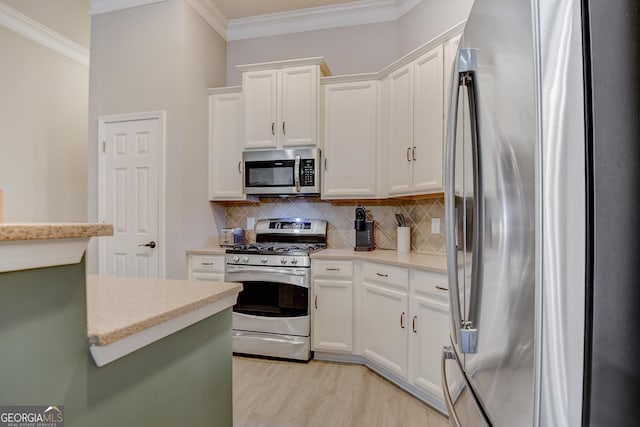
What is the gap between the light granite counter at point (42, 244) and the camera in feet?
1.92

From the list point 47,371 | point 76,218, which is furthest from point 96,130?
point 47,371

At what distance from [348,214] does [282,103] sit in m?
1.24

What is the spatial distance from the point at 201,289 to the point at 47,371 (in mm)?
610

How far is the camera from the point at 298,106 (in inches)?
123

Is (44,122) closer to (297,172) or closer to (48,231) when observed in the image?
(297,172)

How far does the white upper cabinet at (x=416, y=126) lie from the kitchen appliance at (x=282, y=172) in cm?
69

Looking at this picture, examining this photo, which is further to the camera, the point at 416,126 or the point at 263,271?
the point at 263,271

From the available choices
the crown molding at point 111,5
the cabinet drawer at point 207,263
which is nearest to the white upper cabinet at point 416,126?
the cabinet drawer at point 207,263

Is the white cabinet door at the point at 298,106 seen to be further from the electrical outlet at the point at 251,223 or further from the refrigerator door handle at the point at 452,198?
the refrigerator door handle at the point at 452,198

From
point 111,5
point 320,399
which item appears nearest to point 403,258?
point 320,399

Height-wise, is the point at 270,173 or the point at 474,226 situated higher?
the point at 270,173

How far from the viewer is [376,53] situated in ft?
11.1

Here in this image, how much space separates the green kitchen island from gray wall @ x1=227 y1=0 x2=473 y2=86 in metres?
2.88

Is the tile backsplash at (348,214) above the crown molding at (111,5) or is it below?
below
